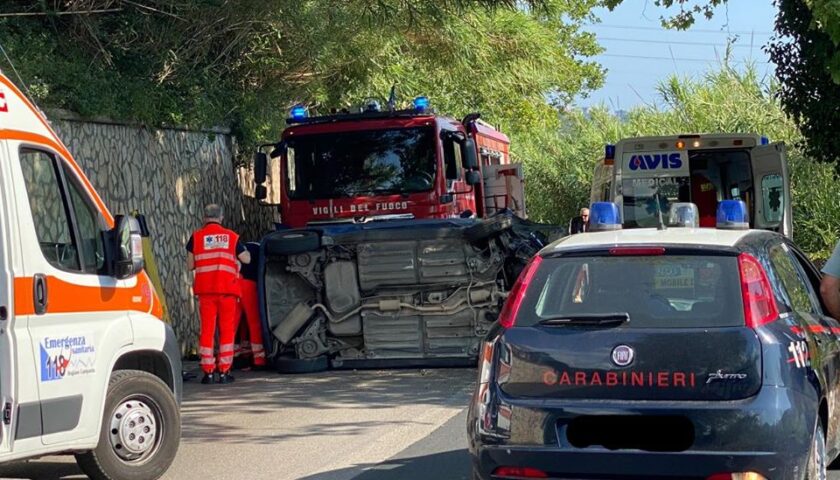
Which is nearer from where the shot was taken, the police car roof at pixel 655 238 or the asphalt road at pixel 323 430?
the police car roof at pixel 655 238

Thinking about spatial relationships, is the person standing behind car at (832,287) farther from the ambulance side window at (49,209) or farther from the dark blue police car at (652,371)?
the ambulance side window at (49,209)

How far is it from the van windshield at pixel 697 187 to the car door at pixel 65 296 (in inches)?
386

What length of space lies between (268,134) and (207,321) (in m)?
6.65

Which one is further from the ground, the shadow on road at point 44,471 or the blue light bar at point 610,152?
the blue light bar at point 610,152

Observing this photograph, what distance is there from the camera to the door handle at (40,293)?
22.2ft

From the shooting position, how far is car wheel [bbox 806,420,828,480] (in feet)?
19.3

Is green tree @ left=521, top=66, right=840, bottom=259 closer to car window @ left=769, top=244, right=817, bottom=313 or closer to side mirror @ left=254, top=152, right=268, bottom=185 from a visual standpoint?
side mirror @ left=254, top=152, right=268, bottom=185

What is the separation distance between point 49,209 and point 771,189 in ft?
35.4

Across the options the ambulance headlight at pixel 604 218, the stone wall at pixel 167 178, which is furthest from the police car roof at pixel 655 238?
the stone wall at pixel 167 178

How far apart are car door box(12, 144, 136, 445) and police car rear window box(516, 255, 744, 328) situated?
2645mm

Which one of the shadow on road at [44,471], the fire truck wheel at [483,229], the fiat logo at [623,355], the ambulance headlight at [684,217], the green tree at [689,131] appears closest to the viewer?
the fiat logo at [623,355]

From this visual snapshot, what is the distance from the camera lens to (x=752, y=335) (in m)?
5.71

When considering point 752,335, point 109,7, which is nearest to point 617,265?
point 752,335

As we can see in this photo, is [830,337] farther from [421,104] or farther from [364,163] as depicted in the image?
[421,104]
